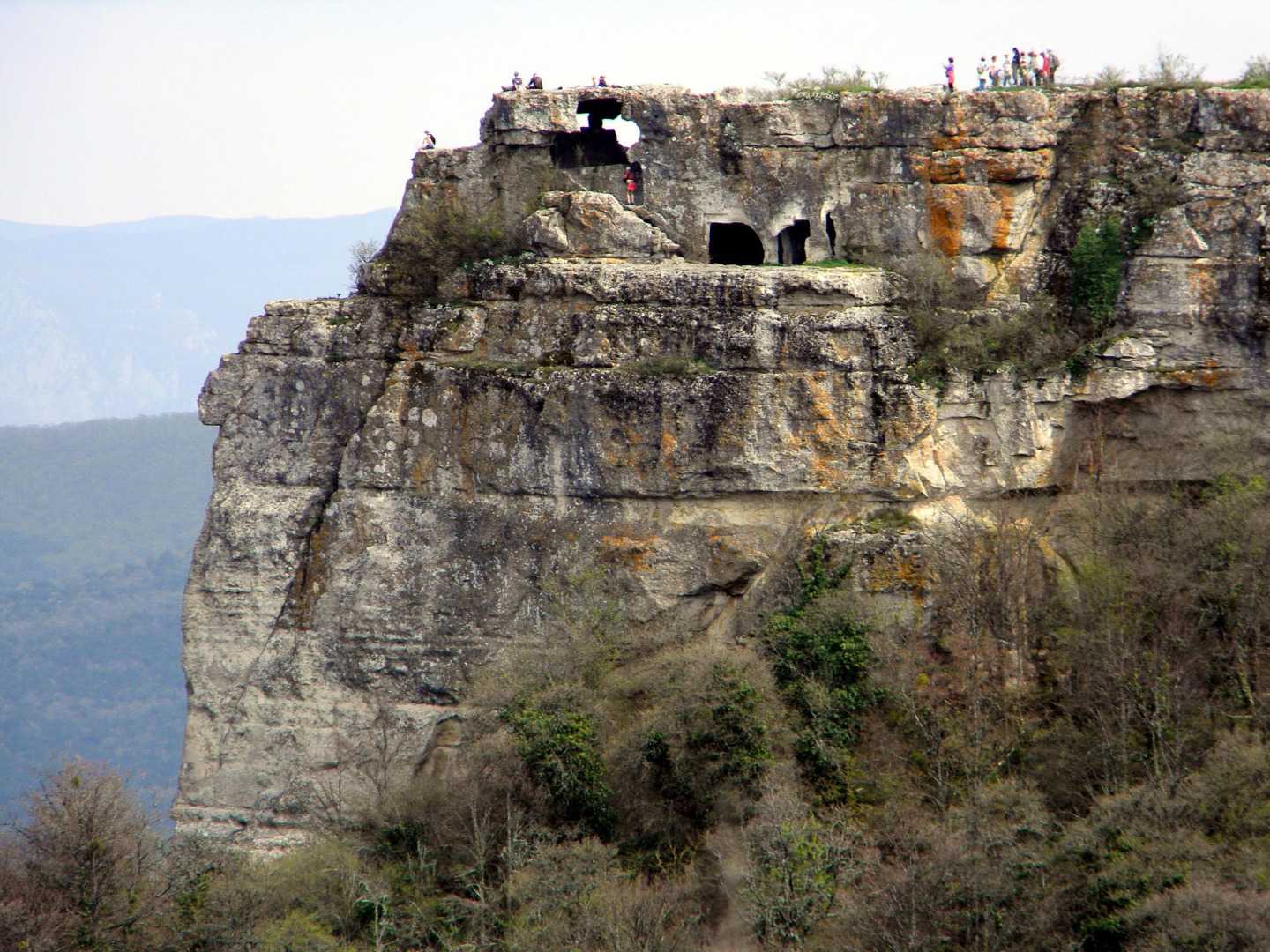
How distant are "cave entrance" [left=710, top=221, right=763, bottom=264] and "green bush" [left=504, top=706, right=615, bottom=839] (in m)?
9.02

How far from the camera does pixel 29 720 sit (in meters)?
118

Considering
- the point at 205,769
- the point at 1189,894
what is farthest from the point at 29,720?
the point at 1189,894

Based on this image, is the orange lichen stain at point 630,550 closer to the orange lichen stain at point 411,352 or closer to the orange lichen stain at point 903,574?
the orange lichen stain at point 903,574

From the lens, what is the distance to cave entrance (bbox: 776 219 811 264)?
2947cm

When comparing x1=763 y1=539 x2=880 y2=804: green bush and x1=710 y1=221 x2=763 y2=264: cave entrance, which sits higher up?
x1=710 y1=221 x2=763 y2=264: cave entrance

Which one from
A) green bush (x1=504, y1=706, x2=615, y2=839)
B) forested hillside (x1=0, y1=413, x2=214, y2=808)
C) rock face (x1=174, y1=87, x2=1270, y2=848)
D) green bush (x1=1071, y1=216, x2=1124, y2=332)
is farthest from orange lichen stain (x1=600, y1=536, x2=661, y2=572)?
forested hillside (x1=0, y1=413, x2=214, y2=808)

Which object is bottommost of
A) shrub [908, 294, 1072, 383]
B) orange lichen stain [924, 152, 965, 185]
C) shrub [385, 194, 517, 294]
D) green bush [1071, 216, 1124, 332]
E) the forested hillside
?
the forested hillside

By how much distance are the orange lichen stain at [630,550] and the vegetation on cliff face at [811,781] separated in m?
0.40

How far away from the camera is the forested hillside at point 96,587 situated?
115812 mm

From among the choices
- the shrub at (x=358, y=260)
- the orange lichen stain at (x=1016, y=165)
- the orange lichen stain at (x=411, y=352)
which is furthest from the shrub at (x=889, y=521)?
the shrub at (x=358, y=260)

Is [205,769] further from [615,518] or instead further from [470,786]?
[615,518]

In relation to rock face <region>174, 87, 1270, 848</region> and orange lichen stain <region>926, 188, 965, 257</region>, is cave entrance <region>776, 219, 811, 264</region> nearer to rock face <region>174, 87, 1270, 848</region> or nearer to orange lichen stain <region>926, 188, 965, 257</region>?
rock face <region>174, 87, 1270, 848</region>

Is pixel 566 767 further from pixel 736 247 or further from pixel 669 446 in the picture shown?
pixel 736 247

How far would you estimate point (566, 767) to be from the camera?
992 inches
